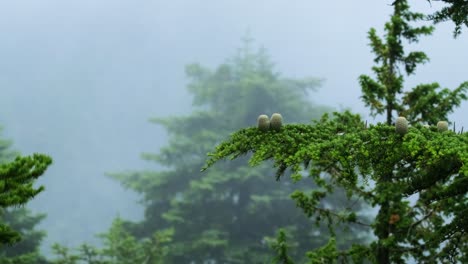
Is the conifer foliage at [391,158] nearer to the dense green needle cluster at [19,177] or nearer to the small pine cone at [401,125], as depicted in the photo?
the small pine cone at [401,125]

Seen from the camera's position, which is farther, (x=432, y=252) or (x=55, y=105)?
(x=55, y=105)

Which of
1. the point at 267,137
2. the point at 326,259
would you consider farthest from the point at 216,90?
the point at 267,137

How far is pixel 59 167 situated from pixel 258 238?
11588cm

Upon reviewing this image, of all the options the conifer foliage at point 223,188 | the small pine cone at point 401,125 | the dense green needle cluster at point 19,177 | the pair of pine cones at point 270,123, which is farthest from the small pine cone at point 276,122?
the conifer foliage at point 223,188

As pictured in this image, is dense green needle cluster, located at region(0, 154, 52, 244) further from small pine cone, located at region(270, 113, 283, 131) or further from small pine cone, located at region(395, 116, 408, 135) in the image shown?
small pine cone, located at region(395, 116, 408, 135)

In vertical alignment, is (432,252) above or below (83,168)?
below

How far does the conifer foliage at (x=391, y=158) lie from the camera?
13.0 feet

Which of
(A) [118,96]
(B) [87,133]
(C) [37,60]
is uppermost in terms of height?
(C) [37,60]

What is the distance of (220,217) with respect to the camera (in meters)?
30.5

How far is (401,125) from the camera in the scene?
3896 millimetres

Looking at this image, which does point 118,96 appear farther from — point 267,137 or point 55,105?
point 267,137

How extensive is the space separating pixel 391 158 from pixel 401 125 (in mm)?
471

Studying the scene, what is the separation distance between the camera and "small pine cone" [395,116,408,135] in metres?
3.88

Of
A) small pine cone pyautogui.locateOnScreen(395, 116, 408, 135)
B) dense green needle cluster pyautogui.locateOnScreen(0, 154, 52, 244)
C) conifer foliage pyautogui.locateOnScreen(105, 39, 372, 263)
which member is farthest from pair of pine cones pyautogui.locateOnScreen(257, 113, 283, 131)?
conifer foliage pyautogui.locateOnScreen(105, 39, 372, 263)
